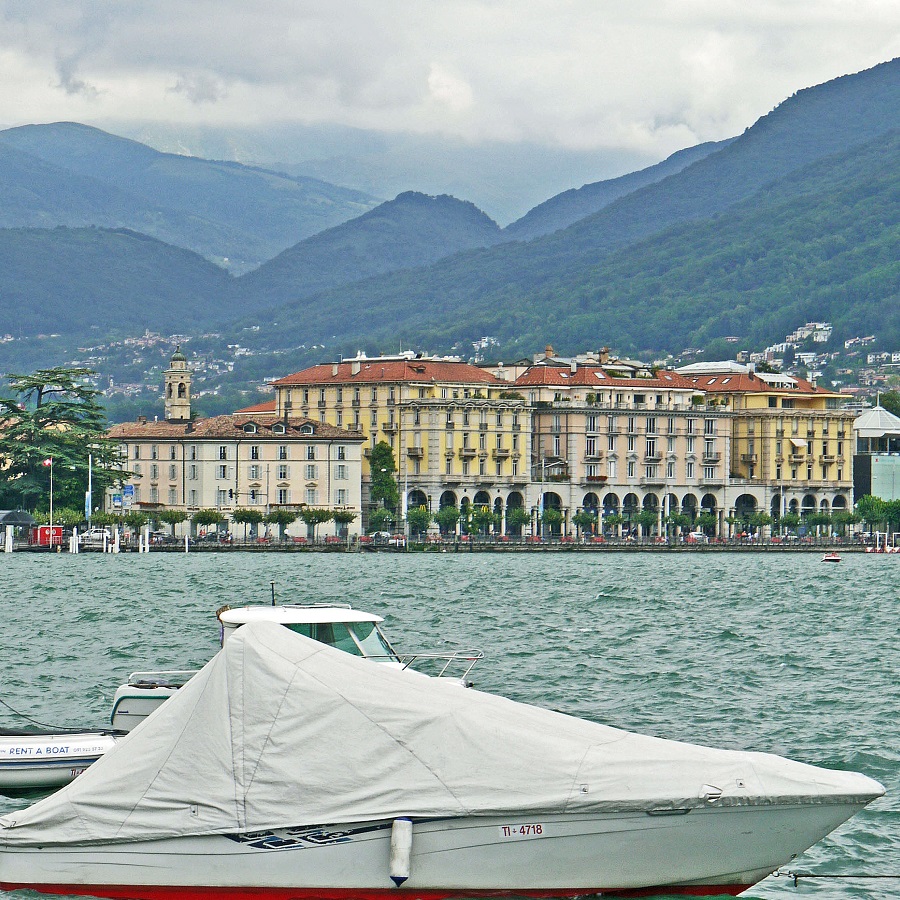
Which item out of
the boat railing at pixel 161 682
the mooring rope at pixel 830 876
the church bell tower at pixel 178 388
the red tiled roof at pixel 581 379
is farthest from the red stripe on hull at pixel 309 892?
the church bell tower at pixel 178 388

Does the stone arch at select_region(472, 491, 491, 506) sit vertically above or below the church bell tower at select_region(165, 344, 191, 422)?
below

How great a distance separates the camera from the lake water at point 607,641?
31828 millimetres

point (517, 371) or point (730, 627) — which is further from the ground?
point (517, 371)

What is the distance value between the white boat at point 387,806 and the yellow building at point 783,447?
5852 inches

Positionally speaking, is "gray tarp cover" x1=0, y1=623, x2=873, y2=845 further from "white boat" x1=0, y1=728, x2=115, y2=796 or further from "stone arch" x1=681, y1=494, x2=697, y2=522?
"stone arch" x1=681, y1=494, x2=697, y2=522

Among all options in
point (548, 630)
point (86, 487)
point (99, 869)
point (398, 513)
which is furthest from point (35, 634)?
point (398, 513)

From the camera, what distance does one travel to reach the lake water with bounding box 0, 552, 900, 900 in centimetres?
3183

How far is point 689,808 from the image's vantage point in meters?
17.6

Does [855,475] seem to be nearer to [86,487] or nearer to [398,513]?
[398,513]

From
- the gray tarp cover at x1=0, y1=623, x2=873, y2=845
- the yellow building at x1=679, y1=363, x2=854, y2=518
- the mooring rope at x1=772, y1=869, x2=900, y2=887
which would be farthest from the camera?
the yellow building at x1=679, y1=363, x2=854, y2=518

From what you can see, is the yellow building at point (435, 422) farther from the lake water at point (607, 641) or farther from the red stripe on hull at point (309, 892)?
the red stripe on hull at point (309, 892)

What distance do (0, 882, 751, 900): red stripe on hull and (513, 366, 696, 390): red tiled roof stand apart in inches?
5487

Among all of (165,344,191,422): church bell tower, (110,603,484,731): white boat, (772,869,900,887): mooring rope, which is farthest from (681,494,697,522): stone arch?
(772,869,900,887): mooring rope

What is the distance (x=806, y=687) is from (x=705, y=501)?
126295 millimetres
